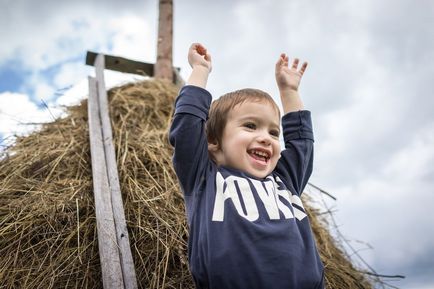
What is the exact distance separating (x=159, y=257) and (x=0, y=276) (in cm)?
62

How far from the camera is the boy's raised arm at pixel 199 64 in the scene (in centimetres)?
140

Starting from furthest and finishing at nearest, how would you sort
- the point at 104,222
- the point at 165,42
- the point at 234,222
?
1. the point at 165,42
2. the point at 104,222
3. the point at 234,222

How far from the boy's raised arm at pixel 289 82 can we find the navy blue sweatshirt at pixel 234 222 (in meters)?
0.36

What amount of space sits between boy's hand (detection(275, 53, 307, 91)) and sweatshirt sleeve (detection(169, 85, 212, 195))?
0.50 metres

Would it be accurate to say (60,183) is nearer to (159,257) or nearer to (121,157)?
(121,157)

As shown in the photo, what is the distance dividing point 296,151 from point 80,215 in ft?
3.33

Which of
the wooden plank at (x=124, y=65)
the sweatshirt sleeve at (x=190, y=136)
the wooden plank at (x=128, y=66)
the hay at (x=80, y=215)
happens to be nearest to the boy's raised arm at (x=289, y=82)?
the sweatshirt sleeve at (x=190, y=136)

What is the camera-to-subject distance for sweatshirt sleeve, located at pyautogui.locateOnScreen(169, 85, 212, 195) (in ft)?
4.23

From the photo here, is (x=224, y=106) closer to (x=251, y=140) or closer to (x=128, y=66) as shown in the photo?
(x=251, y=140)

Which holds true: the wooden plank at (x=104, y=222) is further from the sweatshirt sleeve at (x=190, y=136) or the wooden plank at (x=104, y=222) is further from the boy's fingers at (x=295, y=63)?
the boy's fingers at (x=295, y=63)

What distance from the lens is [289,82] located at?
1.73 m

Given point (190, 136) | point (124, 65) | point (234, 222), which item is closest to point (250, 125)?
point (190, 136)

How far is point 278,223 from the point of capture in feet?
4.06

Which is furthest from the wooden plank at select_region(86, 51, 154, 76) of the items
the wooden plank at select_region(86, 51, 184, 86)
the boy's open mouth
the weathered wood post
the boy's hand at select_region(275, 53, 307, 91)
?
the boy's open mouth
